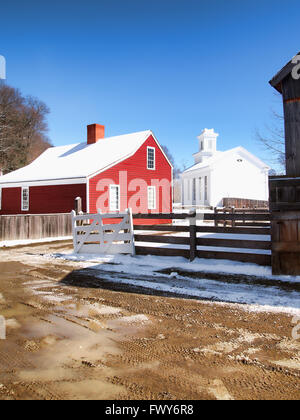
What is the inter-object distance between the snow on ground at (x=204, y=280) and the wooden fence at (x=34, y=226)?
8798 mm

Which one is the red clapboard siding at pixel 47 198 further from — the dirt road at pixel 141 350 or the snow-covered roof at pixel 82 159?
the dirt road at pixel 141 350

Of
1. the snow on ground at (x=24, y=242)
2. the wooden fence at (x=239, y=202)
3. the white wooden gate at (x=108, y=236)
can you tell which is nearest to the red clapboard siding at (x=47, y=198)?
the snow on ground at (x=24, y=242)

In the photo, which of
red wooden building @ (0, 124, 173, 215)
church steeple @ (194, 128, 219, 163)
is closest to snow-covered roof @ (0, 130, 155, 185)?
red wooden building @ (0, 124, 173, 215)

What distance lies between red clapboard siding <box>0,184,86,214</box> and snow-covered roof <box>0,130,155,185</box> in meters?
0.77

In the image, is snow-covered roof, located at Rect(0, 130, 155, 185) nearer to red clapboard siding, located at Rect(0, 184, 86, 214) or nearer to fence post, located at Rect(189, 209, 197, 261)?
red clapboard siding, located at Rect(0, 184, 86, 214)

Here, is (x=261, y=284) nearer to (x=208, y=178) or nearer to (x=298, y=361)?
(x=298, y=361)

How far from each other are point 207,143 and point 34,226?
124 feet

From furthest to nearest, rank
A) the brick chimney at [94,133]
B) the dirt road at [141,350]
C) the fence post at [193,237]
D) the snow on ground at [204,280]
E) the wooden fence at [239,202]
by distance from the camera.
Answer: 1. the wooden fence at [239,202]
2. the brick chimney at [94,133]
3. the fence post at [193,237]
4. the snow on ground at [204,280]
5. the dirt road at [141,350]

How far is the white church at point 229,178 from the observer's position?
127ft

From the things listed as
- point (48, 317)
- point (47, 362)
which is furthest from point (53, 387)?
point (48, 317)

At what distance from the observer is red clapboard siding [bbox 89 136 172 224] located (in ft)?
77.2

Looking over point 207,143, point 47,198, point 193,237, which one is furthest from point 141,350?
point 207,143

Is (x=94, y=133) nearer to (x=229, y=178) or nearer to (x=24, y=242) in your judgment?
(x=24, y=242)

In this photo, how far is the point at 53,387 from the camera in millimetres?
3025
